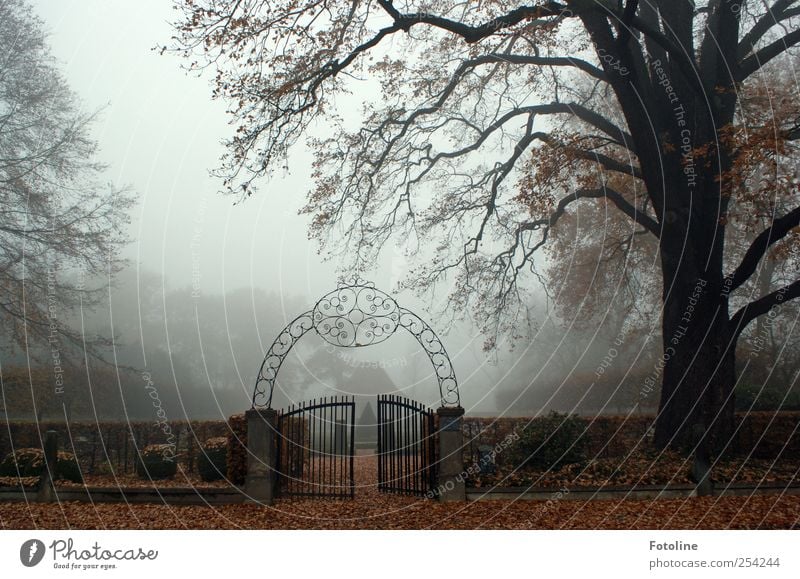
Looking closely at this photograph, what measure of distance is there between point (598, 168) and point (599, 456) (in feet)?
20.7

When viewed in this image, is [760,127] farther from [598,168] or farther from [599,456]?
[599,456]

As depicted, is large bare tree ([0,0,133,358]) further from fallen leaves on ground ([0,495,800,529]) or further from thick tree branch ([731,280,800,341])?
thick tree branch ([731,280,800,341])

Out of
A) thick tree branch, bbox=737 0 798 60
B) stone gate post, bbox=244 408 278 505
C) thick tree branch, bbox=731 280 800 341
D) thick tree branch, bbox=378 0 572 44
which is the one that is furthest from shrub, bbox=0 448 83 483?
thick tree branch, bbox=737 0 798 60

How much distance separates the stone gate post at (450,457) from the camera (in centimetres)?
1032

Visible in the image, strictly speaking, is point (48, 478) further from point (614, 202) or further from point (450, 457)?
point (614, 202)

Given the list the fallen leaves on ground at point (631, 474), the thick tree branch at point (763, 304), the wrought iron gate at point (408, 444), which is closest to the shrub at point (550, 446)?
the fallen leaves on ground at point (631, 474)

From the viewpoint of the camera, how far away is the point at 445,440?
1045 centimetres

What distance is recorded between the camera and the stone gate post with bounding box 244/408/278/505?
10406 millimetres

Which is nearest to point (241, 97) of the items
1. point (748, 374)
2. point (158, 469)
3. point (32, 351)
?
point (158, 469)

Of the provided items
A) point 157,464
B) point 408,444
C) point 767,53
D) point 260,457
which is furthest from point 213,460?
point 767,53

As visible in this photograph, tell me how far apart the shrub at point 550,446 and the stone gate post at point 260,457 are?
4119mm

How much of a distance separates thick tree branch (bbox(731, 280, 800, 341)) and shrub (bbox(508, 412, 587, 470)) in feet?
12.4

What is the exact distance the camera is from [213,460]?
11891 mm

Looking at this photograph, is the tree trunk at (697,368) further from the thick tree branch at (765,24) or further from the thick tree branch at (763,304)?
the thick tree branch at (765,24)
